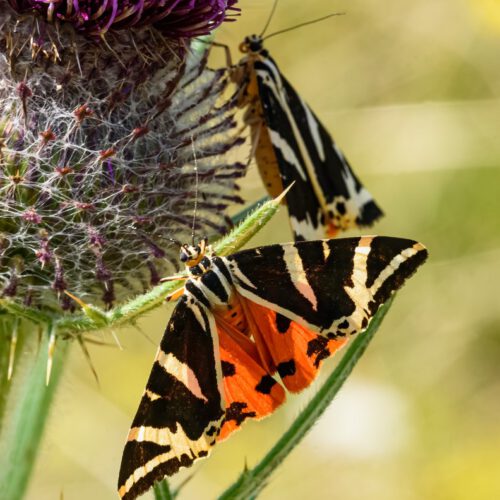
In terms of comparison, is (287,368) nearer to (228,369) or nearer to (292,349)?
(292,349)

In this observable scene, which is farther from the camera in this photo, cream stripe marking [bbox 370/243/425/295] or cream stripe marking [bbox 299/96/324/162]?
cream stripe marking [bbox 299/96/324/162]

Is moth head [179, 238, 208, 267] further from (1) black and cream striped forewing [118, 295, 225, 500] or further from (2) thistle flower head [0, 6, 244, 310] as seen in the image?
(1) black and cream striped forewing [118, 295, 225, 500]

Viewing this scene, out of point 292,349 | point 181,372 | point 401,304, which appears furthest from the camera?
point 401,304

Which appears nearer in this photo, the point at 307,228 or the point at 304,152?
the point at 307,228

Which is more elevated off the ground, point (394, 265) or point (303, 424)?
point (394, 265)

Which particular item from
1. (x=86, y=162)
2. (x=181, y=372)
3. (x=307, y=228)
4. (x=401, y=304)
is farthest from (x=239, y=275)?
(x=401, y=304)

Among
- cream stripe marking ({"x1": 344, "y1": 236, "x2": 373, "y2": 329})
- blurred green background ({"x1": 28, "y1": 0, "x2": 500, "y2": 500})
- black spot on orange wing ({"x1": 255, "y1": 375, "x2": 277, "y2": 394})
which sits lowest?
blurred green background ({"x1": 28, "y1": 0, "x2": 500, "y2": 500})

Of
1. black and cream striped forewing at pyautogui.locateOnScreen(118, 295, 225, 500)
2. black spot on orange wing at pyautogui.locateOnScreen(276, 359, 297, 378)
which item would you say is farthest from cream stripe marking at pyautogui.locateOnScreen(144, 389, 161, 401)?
black spot on orange wing at pyautogui.locateOnScreen(276, 359, 297, 378)

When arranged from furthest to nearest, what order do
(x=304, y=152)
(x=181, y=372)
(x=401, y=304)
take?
(x=401, y=304) < (x=304, y=152) < (x=181, y=372)
